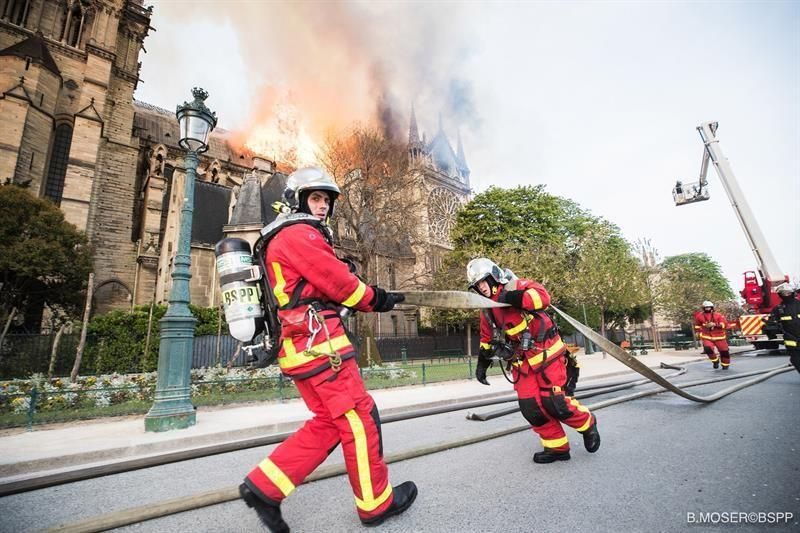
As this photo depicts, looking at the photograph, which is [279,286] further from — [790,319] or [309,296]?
[790,319]

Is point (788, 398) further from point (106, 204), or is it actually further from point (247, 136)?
point (247, 136)

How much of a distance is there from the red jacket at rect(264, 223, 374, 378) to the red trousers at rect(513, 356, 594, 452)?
2.00 meters

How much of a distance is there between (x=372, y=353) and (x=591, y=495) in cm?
1557

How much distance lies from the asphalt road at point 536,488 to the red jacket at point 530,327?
96cm

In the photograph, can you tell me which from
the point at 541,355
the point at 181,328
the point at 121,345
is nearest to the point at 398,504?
the point at 541,355

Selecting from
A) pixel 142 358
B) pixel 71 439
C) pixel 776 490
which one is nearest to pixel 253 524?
pixel 776 490

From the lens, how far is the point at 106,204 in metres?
27.1

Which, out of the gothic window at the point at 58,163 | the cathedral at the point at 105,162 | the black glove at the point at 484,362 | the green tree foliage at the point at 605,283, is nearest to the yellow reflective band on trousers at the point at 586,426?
the black glove at the point at 484,362

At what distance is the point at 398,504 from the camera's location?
2.42 m

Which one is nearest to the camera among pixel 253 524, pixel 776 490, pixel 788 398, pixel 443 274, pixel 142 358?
pixel 253 524

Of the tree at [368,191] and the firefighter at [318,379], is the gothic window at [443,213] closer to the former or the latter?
the tree at [368,191]

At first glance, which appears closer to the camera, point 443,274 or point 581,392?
point 581,392

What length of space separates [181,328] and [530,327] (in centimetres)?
560

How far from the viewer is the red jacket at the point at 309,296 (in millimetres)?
2299
